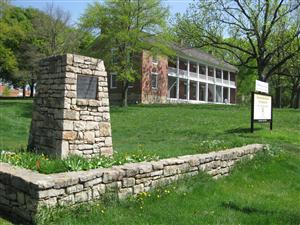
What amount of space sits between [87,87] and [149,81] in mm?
36245

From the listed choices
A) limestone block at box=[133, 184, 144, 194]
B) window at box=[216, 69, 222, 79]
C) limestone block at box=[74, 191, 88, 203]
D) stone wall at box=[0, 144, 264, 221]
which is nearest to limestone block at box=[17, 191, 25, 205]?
stone wall at box=[0, 144, 264, 221]

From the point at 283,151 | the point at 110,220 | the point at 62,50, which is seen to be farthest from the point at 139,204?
the point at 62,50

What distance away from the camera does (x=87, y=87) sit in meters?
9.47

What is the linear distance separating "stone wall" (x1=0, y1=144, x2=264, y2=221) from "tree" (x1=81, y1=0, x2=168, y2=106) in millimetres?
25703

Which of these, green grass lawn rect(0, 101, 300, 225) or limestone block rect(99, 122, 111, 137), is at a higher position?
limestone block rect(99, 122, 111, 137)

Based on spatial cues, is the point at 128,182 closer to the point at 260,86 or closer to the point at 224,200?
the point at 224,200

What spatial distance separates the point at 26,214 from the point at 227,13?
3038 centimetres

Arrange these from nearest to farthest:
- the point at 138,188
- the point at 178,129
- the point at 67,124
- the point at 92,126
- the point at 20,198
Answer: the point at 20,198, the point at 138,188, the point at 67,124, the point at 92,126, the point at 178,129

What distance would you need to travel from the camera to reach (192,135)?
1756cm

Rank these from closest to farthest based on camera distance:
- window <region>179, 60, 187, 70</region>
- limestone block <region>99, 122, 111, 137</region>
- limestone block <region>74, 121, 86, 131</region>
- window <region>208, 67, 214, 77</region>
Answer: limestone block <region>74, 121, 86, 131</region> < limestone block <region>99, 122, 111, 137</region> < window <region>179, 60, 187, 70</region> < window <region>208, 67, 214, 77</region>

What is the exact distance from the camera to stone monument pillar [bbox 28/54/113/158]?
8.84 metres

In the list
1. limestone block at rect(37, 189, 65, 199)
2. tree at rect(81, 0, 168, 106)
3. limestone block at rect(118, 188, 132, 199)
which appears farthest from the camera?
tree at rect(81, 0, 168, 106)

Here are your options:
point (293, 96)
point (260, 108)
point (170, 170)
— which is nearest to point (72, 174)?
point (170, 170)

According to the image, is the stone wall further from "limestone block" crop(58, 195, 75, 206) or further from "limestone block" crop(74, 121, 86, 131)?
"limestone block" crop(74, 121, 86, 131)
